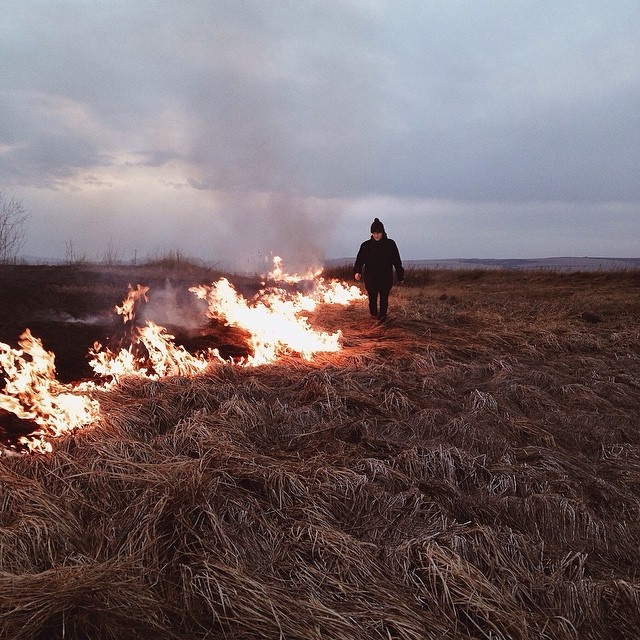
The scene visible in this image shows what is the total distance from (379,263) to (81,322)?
5.54 meters

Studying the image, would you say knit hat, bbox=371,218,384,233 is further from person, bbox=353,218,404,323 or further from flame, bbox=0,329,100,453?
flame, bbox=0,329,100,453

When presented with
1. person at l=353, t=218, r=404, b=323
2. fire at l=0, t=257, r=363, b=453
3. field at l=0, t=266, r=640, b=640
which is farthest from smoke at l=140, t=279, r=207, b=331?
person at l=353, t=218, r=404, b=323

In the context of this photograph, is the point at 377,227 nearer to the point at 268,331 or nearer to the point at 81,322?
the point at 268,331

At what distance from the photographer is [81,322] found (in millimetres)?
8086

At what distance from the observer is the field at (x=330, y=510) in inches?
83.7

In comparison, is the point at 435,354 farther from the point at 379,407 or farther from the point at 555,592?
the point at 555,592

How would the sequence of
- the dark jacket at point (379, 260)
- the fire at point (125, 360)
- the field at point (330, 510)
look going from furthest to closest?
the dark jacket at point (379, 260) → the fire at point (125, 360) → the field at point (330, 510)

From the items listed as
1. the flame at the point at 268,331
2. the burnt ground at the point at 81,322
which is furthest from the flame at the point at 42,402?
the flame at the point at 268,331

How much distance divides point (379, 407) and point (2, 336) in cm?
539

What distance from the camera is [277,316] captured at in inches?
314

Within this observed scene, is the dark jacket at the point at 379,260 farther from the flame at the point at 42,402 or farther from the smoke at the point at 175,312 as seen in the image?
the flame at the point at 42,402

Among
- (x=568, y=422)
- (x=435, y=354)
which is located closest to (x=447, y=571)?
(x=568, y=422)

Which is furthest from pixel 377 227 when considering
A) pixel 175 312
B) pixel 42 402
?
pixel 42 402

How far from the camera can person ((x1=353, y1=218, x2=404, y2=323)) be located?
9.55m
